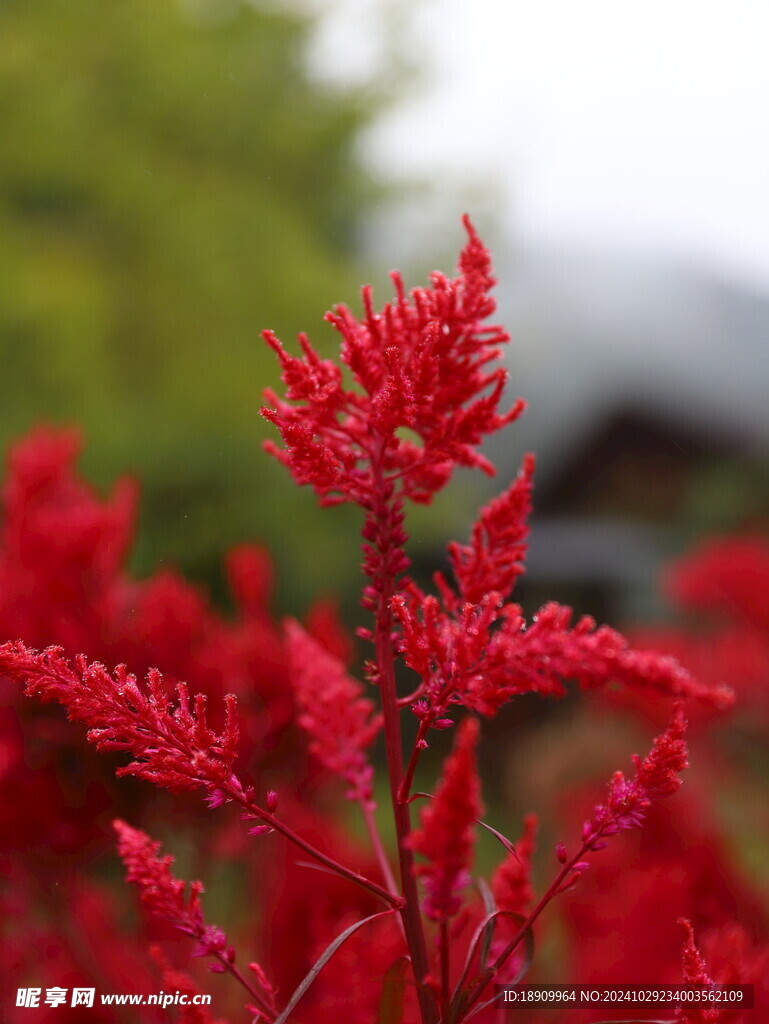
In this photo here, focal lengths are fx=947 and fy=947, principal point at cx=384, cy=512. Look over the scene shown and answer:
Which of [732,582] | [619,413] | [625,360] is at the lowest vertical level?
[732,582]

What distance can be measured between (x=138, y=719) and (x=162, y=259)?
6.52 feet

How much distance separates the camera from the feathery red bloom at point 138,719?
28cm

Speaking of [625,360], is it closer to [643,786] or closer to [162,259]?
[162,259]

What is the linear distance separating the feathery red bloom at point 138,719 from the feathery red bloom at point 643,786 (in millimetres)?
121

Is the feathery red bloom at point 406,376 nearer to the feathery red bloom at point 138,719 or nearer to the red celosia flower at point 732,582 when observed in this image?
the feathery red bloom at point 138,719

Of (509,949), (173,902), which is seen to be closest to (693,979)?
(509,949)

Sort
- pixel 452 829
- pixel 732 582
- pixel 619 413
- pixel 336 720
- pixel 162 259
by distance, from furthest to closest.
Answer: pixel 619 413
pixel 162 259
pixel 732 582
pixel 336 720
pixel 452 829

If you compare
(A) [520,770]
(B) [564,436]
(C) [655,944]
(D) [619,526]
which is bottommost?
(C) [655,944]

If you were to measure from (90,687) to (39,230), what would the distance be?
1981 millimetres

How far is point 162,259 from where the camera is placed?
2.12 m

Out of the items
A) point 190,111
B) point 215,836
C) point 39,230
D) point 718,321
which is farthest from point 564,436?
point 215,836

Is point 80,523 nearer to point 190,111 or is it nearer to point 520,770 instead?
point 520,770

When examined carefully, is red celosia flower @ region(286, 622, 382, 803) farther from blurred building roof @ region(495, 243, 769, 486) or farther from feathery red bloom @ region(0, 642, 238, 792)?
blurred building roof @ region(495, 243, 769, 486)

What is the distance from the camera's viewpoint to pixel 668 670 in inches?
12.0
